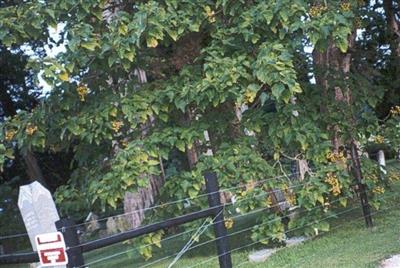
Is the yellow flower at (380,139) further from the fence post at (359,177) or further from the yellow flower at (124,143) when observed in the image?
the yellow flower at (124,143)

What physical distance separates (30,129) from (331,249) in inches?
154

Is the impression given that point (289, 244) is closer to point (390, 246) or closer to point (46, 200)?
point (390, 246)

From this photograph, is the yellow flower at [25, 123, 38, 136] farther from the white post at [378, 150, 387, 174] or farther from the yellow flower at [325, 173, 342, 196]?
the white post at [378, 150, 387, 174]

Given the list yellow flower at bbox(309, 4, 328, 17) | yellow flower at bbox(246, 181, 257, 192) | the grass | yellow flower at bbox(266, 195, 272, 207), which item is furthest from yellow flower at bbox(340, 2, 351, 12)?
the grass

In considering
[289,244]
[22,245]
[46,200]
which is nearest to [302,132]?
[289,244]

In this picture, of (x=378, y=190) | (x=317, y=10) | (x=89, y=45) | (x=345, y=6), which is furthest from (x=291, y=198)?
(x=89, y=45)

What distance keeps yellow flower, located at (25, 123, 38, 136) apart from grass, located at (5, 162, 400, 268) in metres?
1.63

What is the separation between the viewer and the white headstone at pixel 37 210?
231 inches

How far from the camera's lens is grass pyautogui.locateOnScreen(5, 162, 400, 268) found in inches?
259

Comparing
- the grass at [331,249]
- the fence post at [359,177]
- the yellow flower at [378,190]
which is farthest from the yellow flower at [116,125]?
the yellow flower at [378,190]

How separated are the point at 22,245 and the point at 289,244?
12.2 m

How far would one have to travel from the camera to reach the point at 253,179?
6.80 m

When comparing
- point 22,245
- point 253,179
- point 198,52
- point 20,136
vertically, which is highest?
point 198,52

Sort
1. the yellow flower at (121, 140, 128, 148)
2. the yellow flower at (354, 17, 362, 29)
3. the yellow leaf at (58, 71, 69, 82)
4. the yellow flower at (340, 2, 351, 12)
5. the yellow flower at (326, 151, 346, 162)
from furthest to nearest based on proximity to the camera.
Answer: the yellow flower at (354, 17, 362, 29)
the yellow flower at (326, 151, 346, 162)
the yellow flower at (121, 140, 128, 148)
the yellow flower at (340, 2, 351, 12)
the yellow leaf at (58, 71, 69, 82)
